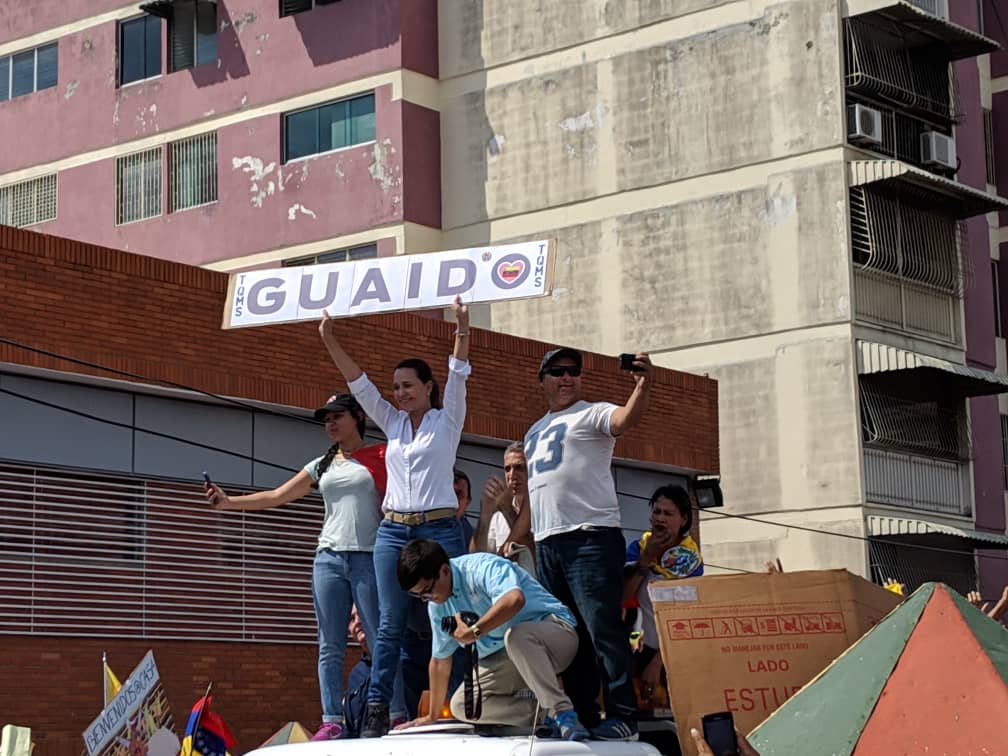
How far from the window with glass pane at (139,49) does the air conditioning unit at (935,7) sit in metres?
14.5

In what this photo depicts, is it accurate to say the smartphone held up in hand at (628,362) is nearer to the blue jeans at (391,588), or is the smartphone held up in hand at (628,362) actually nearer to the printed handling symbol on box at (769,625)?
the printed handling symbol on box at (769,625)

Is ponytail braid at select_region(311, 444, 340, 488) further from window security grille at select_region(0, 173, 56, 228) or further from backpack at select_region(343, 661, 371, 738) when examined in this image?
window security grille at select_region(0, 173, 56, 228)

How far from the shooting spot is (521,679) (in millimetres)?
7629

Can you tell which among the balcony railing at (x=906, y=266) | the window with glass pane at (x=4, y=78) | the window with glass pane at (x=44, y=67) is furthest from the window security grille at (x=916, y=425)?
the window with glass pane at (x=4, y=78)

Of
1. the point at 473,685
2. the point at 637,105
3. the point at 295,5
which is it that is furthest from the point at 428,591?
the point at 295,5

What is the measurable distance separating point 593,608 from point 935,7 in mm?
25698

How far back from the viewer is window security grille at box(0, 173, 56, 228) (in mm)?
37500

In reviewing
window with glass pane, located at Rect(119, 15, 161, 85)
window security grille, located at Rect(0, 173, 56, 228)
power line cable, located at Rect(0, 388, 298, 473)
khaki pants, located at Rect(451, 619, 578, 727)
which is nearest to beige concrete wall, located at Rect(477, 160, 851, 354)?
window with glass pane, located at Rect(119, 15, 161, 85)

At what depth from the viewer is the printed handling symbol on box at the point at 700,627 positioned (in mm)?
7453

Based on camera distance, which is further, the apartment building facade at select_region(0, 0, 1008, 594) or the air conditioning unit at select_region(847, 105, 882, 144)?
the apartment building facade at select_region(0, 0, 1008, 594)

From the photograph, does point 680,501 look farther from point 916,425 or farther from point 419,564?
point 916,425

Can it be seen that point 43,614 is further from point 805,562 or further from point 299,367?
point 805,562

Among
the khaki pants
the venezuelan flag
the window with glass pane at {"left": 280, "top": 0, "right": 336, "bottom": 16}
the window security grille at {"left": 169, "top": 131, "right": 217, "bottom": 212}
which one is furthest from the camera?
the window security grille at {"left": 169, "top": 131, "right": 217, "bottom": 212}

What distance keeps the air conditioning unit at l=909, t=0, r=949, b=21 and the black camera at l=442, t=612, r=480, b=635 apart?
25.4 m
